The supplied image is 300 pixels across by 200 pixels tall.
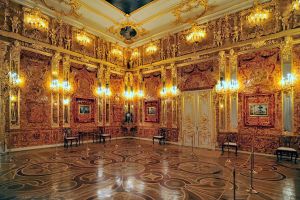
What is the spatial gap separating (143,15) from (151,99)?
17.2 ft

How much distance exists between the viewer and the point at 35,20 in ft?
29.2

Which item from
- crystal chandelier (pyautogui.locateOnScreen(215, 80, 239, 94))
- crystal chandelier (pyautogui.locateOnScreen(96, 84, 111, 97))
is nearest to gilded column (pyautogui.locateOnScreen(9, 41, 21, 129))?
crystal chandelier (pyautogui.locateOnScreen(96, 84, 111, 97))

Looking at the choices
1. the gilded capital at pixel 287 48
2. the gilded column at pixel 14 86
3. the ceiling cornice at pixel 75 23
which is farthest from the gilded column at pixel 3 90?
the gilded capital at pixel 287 48

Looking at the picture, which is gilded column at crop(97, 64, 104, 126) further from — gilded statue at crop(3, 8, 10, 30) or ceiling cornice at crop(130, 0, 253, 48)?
gilded statue at crop(3, 8, 10, 30)

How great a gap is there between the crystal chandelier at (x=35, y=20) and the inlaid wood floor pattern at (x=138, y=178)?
6.20m

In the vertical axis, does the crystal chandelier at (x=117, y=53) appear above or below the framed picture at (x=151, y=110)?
above

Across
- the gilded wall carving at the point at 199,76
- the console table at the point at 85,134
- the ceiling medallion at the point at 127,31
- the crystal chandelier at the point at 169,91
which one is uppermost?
the ceiling medallion at the point at 127,31

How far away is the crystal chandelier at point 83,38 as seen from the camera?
1078 cm

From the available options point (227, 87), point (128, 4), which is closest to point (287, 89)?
point (227, 87)

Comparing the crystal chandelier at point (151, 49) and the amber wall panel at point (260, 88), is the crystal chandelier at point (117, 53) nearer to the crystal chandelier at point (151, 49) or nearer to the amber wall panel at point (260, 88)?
the crystal chandelier at point (151, 49)

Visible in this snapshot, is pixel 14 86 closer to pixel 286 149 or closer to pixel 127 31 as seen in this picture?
pixel 127 31

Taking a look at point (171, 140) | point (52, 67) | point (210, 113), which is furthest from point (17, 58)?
point (210, 113)

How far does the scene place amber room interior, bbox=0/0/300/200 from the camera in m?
4.84

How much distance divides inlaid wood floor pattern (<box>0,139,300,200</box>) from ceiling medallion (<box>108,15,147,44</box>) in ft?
26.6
